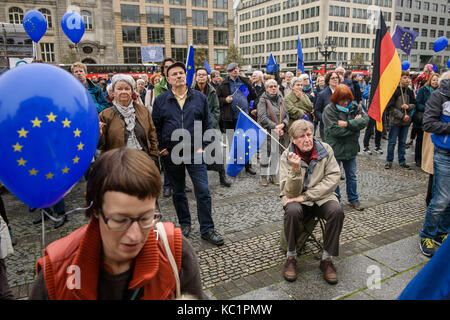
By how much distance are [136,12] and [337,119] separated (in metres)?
59.6

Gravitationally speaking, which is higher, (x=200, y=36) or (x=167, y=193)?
(x=200, y=36)

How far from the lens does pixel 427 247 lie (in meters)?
3.81

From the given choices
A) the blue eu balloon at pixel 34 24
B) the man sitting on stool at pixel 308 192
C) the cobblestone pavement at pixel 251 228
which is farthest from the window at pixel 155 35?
the man sitting on stool at pixel 308 192

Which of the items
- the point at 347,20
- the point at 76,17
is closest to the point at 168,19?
the point at 347,20

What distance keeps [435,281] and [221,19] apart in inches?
2648

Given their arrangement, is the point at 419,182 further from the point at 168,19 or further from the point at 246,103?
the point at 168,19

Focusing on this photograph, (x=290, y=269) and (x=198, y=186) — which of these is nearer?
(x=290, y=269)

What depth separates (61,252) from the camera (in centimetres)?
129

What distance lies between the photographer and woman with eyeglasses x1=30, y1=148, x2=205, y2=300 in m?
1.24

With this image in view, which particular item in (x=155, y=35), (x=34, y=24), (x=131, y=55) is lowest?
(x=34, y=24)

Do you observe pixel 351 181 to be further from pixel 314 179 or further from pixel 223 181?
pixel 223 181

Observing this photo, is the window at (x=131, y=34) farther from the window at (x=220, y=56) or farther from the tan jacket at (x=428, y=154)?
the tan jacket at (x=428, y=154)

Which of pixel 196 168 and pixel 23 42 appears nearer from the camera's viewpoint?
pixel 196 168

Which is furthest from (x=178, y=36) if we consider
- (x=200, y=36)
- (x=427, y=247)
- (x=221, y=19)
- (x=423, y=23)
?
(x=423, y=23)
